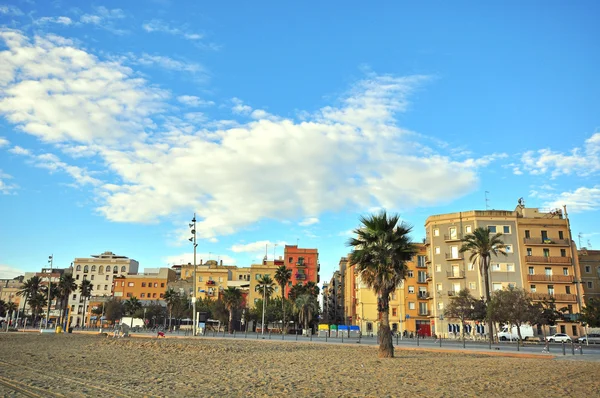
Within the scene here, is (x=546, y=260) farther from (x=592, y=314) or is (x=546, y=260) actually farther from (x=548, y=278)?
(x=592, y=314)

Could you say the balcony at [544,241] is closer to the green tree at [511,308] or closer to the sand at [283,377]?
the green tree at [511,308]

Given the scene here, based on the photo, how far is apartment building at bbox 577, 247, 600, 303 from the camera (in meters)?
80.9

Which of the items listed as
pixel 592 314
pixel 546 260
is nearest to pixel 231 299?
pixel 546 260

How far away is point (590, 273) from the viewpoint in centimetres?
8306

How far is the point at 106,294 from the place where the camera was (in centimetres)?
12838

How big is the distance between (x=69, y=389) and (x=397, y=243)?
1874 centimetres

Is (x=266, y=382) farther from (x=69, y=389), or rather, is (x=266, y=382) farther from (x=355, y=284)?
(x=355, y=284)

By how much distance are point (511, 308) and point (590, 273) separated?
149ft

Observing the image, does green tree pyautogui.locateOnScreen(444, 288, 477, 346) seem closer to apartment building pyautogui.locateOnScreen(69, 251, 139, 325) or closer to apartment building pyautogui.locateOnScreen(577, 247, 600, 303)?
apartment building pyautogui.locateOnScreen(577, 247, 600, 303)

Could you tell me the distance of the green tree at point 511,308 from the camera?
159 feet

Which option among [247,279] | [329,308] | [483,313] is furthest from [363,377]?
[329,308]

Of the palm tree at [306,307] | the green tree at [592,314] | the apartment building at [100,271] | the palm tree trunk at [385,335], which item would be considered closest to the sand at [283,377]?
the palm tree trunk at [385,335]

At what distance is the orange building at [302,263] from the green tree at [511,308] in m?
64.8

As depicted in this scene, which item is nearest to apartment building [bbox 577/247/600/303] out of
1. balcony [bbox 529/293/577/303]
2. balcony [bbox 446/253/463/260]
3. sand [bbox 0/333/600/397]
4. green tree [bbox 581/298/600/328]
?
balcony [bbox 529/293/577/303]
